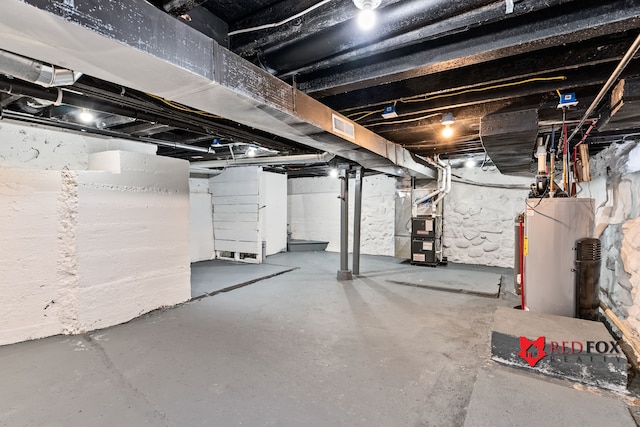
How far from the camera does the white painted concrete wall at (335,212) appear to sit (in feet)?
21.8

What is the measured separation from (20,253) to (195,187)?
364cm

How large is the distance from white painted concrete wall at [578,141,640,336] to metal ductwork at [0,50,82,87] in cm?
413

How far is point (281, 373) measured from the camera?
2010 mm

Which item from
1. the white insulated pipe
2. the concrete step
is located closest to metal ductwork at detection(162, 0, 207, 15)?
the concrete step

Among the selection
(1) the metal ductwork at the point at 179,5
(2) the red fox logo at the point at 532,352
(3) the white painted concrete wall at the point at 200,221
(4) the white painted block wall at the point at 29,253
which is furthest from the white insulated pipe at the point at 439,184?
(4) the white painted block wall at the point at 29,253

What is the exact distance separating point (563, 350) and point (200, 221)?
18.6 feet

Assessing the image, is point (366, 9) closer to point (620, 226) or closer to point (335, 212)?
point (620, 226)

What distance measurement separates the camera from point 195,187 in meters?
6.02

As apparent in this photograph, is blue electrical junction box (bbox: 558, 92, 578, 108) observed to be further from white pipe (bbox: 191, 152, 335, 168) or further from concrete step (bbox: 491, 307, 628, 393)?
white pipe (bbox: 191, 152, 335, 168)

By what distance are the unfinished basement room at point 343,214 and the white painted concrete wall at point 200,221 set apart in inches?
74.6

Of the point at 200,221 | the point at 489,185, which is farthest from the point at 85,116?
the point at 489,185

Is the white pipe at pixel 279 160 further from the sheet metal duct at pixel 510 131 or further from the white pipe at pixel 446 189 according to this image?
the white pipe at pixel 446 189

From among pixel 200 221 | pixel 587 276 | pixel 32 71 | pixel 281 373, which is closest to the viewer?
pixel 32 71

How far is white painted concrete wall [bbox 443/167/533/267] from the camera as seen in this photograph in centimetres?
536
